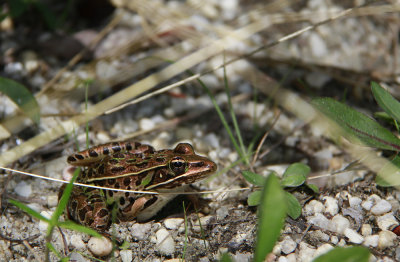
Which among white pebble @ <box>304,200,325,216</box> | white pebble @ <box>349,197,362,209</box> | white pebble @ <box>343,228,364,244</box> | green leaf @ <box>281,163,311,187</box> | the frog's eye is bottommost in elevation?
white pebble @ <box>343,228,364,244</box>

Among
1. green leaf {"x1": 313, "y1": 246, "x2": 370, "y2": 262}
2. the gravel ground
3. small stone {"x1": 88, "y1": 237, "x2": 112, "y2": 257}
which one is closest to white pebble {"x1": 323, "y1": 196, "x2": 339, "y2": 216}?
the gravel ground

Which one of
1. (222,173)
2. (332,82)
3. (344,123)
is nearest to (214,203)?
(222,173)

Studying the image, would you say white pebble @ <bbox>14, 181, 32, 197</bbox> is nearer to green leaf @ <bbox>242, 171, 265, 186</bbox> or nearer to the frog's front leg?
the frog's front leg

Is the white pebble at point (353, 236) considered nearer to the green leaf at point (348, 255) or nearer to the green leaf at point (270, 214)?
the green leaf at point (348, 255)

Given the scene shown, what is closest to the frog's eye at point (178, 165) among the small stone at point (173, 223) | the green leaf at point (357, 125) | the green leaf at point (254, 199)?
the small stone at point (173, 223)

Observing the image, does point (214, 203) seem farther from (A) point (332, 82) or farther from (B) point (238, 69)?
(A) point (332, 82)

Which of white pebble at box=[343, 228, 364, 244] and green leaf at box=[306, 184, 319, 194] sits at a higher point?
green leaf at box=[306, 184, 319, 194]

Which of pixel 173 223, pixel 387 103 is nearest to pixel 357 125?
pixel 387 103
